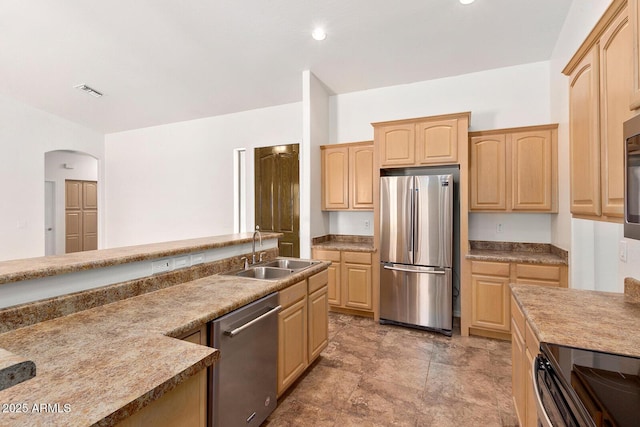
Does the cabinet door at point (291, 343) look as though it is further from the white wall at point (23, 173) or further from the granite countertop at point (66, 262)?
the white wall at point (23, 173)

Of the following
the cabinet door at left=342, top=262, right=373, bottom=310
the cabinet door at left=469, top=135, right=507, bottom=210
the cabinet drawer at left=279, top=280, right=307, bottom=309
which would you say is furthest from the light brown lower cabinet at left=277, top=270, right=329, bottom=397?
the cabinet door at left=469, top=135, right=507, bottom=210

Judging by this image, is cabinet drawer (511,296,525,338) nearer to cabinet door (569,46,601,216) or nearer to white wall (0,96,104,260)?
cabinet door (569,46,601,216)

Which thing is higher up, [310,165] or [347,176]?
[310,165]

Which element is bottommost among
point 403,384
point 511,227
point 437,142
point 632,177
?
point 403,384

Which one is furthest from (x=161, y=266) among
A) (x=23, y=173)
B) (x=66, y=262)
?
(x=23, y=173)

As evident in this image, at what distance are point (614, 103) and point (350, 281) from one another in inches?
119

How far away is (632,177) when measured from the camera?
3.80 ft

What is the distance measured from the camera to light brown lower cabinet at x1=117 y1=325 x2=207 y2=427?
0.87m

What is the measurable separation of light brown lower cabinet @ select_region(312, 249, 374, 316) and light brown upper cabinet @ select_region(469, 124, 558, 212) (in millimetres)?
1502

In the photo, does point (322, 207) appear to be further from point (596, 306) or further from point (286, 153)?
point (596, 306)

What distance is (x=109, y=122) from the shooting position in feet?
19.7

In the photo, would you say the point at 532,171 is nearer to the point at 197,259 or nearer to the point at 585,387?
the point at 585,387

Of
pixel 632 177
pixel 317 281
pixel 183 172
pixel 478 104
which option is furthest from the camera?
pixel 183 172

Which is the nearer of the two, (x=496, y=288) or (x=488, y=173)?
(x=496, y=288)
